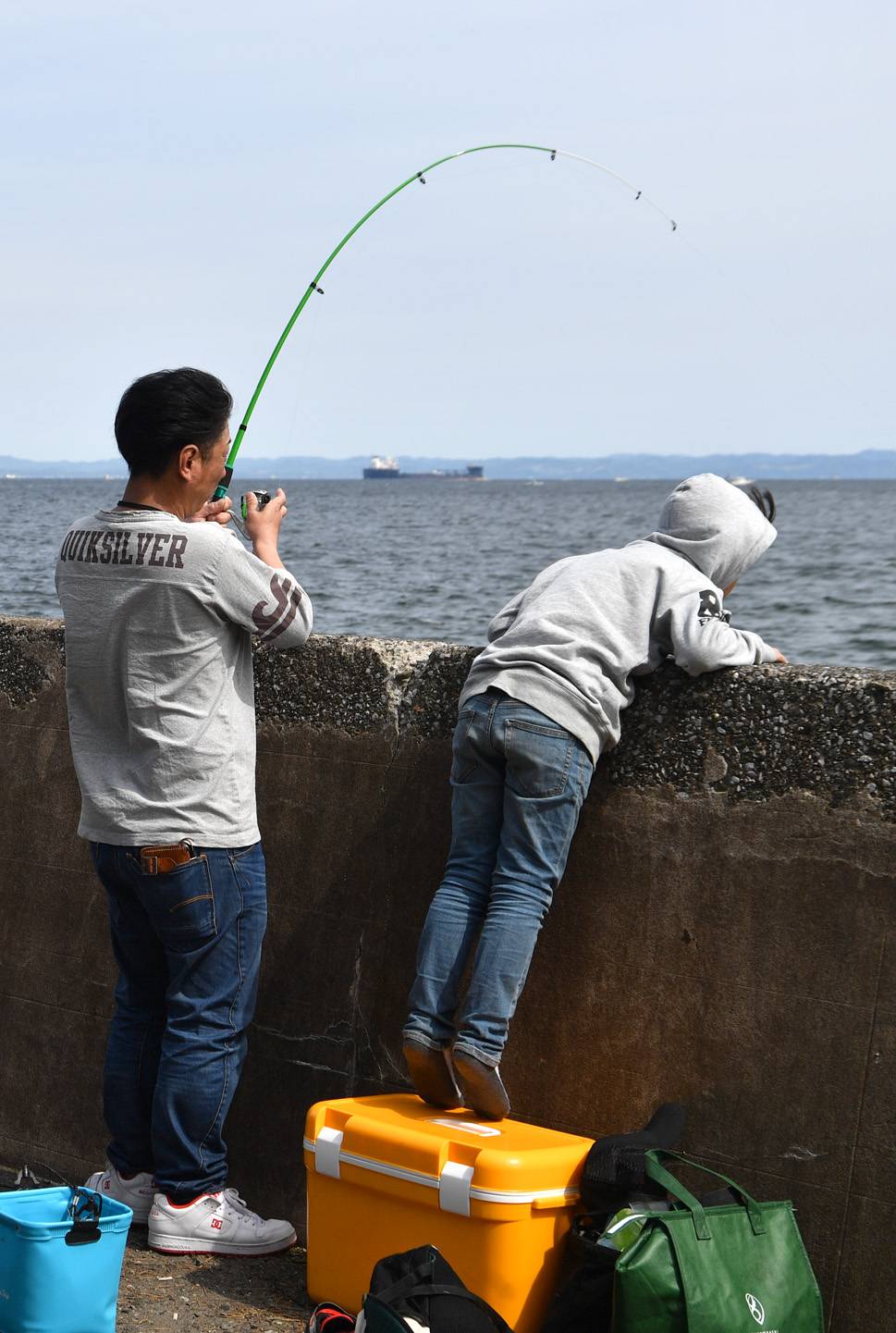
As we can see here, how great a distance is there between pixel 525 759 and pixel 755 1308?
3.47ft

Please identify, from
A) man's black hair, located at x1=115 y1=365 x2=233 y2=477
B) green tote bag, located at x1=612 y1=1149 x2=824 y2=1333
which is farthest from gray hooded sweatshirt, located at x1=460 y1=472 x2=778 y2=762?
green tote bag, located at x1=612 y1=1149 x2=824 y2=1333

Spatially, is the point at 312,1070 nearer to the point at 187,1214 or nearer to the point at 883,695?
the point at 187,1214

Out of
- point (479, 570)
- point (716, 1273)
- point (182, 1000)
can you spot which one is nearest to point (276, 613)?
point (182, 1000)

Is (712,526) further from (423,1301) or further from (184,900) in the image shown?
(423,1301)

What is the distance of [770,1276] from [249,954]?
1245 mm

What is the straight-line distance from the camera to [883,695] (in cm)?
273

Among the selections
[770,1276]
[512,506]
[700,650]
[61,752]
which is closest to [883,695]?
[700,650]

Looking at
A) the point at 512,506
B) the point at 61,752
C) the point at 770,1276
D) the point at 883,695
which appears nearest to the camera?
the point at 770,1276

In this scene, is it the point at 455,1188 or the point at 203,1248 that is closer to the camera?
the point at 455,1188

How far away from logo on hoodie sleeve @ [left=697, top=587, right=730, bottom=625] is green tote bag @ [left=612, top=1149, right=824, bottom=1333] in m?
1.04

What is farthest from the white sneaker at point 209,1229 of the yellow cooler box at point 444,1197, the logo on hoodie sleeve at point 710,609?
the logo on hoodie sleeve at point 710,609

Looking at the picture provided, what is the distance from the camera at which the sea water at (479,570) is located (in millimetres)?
23359

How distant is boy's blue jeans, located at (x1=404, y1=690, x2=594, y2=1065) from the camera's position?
2.84 metres

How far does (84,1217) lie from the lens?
2.83m
